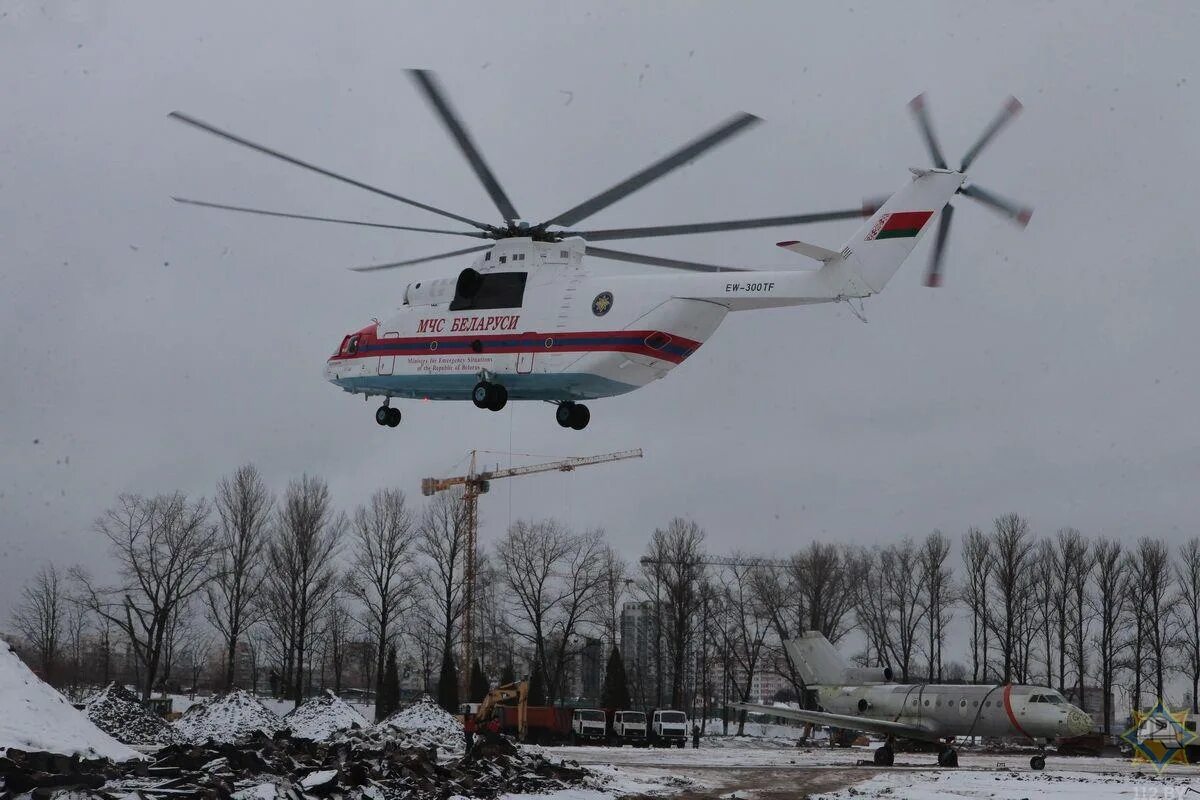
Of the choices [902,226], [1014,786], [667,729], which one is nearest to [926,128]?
[902,226]

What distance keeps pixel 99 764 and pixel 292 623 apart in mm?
43107

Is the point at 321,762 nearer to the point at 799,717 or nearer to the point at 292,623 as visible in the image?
the point at 799,717

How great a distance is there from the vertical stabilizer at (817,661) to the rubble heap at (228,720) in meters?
19.5

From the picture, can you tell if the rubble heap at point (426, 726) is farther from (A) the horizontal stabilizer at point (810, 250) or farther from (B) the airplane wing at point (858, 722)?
(A) the horizontal stabilizer at point (810, 250)

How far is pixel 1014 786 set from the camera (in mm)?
24250

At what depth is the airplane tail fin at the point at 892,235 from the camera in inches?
824

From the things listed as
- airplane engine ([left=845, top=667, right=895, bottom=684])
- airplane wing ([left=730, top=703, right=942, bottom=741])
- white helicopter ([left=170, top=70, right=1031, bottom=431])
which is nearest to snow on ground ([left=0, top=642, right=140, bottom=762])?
white helicopter ([left=170, top=70, right=1031, bottom=431])

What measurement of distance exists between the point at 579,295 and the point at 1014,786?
46.5ft

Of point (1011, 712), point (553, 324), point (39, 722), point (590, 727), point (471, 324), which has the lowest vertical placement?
point (590, 727)

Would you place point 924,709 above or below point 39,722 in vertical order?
below

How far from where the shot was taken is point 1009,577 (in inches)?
2694

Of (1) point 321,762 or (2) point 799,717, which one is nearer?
(1) point 321,762

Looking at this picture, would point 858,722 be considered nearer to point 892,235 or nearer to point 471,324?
point 471,324

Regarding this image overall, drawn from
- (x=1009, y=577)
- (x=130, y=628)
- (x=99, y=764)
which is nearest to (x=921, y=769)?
(x=99, y=764)
